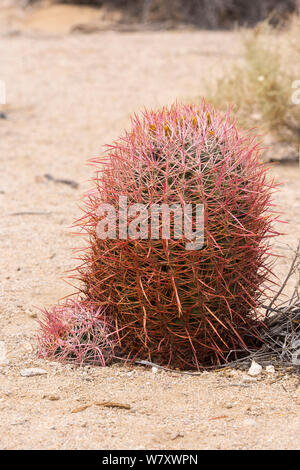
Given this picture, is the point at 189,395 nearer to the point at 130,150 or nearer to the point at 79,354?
the point at 79,354

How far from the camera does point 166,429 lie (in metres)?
2.68

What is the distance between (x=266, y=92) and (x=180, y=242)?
500 centimetres

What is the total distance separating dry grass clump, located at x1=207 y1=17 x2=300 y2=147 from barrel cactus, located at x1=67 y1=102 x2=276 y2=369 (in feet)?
14.4

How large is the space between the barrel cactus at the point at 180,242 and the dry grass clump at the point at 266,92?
4377 mm

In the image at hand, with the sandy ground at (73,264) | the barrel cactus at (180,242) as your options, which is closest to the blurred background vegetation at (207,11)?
the sandy ground at (73,264)

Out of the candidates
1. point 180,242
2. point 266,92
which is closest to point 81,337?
Answer: point 180,242

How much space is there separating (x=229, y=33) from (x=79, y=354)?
41.8 ft

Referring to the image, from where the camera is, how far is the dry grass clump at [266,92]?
24.7 feet

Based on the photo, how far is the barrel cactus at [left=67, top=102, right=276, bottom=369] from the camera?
2.95 metres

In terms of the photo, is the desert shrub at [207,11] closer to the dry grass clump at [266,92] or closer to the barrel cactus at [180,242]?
the dry grass clump at [266,92]

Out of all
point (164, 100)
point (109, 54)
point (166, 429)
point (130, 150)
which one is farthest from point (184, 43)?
point (166, 429)

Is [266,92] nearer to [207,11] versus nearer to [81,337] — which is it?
Result: [81,337]

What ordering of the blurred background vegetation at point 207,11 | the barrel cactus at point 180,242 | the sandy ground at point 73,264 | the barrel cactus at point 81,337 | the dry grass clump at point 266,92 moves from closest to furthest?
the sandy ground at point 73,264 < the barrel cactus at point 180,242 < the barrel cactus at point 81,337 < the dry grass clump at point 266,92 < the blurred background vegetation at point 207,11

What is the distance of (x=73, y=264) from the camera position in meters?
4.72
